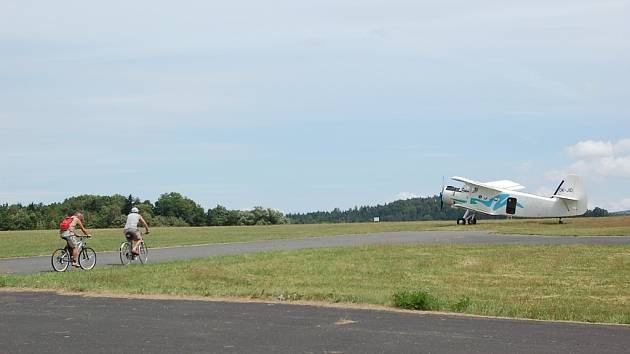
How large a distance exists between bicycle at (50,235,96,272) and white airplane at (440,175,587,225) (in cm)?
4146

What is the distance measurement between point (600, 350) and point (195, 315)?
6.33m

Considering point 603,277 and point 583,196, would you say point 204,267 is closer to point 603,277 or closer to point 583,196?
point 603,277

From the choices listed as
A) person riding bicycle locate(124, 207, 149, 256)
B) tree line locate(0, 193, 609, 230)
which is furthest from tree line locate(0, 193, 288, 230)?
person riding bicycle locate(124, 207, 149, 256)

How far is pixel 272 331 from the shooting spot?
36.6 ft

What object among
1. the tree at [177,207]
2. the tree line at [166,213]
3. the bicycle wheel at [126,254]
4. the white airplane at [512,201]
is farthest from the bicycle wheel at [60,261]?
the tree at [177,207]

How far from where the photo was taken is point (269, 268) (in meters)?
23.1

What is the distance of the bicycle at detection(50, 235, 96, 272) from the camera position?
2395cm

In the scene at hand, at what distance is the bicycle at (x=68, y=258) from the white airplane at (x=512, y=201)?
136ft

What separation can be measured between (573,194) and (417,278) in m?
42.3

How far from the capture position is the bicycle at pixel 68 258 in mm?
23953

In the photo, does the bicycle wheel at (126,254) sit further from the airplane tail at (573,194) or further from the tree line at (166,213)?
the tree line at (166,213)

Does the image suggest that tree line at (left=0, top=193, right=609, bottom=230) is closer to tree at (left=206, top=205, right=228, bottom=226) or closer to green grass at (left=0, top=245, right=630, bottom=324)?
tree at (left=206, top=205, right=228, bottom=226)

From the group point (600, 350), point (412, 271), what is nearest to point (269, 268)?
point (412, 271)

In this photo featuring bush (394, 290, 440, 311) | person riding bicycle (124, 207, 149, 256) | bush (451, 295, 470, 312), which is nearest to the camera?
bush (394, 290, 440, 311)
